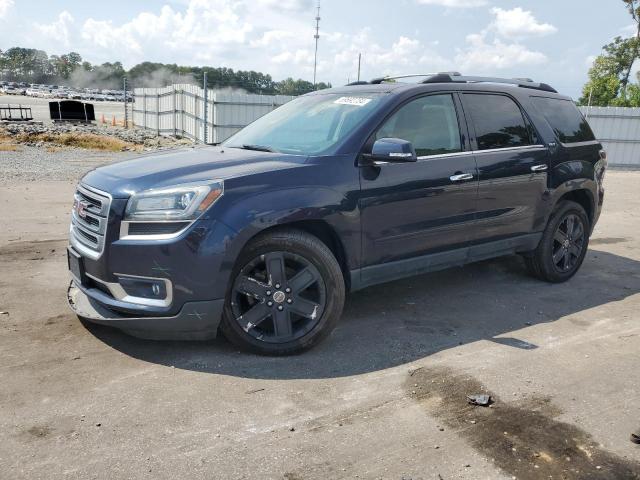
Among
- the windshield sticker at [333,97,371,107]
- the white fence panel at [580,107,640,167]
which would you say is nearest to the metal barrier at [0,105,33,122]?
the white fence panel at [580,107,640,167]

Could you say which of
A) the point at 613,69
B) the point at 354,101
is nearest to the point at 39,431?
the point at 354,101

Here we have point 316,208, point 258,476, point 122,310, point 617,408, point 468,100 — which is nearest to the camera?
point 258,476

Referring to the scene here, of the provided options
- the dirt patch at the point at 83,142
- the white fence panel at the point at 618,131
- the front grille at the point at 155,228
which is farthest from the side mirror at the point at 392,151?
the white fence panel at the point at 618,131

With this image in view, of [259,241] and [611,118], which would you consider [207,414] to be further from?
[611,118]

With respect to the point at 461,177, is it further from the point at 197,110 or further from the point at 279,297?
the point at 197,110

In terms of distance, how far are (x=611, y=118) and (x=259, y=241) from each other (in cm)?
2024

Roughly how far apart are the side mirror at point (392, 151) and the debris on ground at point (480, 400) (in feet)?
5.46

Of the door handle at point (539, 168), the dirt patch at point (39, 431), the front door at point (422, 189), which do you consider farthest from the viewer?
the door handle at point (539, 168)

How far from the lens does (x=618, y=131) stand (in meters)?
20.8

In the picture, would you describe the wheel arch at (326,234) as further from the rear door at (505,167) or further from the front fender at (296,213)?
the rear door at (505,167)

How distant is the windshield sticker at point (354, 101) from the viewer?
15.6ft

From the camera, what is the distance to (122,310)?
12.6ft

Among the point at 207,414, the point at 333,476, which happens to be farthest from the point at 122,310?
the point at 333,476

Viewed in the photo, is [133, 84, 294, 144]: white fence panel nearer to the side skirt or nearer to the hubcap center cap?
the side skirt
